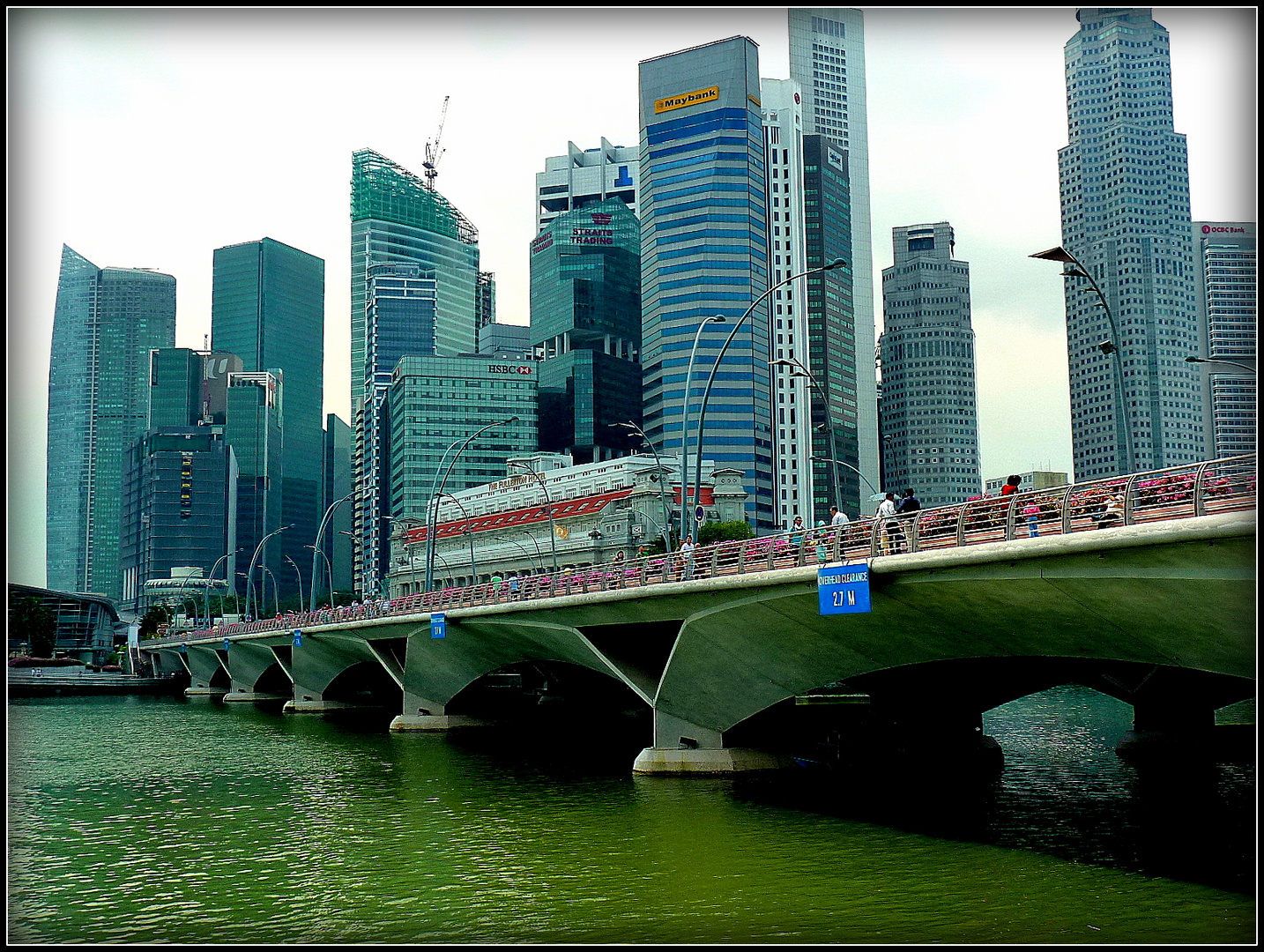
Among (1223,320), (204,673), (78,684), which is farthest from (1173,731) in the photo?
(78,684)

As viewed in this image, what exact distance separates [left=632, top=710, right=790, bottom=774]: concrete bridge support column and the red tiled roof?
94573 millimetres

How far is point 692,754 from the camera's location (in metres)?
38.3

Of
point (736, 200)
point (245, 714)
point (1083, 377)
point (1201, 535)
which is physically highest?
point (736, 200)

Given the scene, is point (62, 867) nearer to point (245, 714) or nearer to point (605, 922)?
point (605, 922)

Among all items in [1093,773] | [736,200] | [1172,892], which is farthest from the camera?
[736,200]

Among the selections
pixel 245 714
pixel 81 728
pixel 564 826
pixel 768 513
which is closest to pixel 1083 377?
pixel 768 513

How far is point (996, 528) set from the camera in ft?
80.7

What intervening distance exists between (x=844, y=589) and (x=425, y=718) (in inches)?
1544

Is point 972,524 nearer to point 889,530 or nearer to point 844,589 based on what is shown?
point 889,530

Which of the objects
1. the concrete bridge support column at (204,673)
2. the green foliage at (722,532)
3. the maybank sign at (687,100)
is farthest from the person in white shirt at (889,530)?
the maybank sign at (687,100)

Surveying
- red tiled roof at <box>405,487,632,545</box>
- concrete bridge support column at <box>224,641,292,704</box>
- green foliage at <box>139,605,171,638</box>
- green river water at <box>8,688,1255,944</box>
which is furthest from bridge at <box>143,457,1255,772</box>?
green foliage at <box>139,605,171,638</box>

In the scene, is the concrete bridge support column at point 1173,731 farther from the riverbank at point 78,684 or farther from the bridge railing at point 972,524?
the riverbank at point 78,684

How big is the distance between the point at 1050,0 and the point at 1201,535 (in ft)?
29.6

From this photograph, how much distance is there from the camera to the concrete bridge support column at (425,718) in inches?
2440
